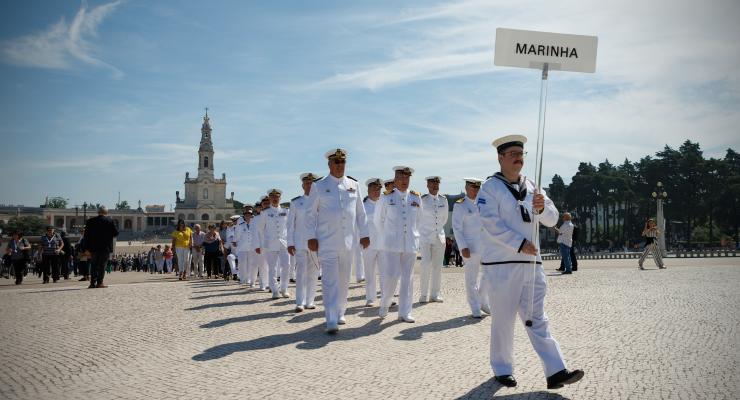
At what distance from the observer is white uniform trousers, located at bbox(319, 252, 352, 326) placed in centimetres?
783

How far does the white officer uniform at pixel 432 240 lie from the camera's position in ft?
36.2

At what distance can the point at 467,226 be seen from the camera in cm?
933

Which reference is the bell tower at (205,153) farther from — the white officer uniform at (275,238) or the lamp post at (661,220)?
the white officer uniform at (275,238)

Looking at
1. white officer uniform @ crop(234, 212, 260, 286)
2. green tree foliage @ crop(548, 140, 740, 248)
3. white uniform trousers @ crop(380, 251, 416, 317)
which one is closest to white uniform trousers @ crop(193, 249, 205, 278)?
white officer uniform @ crop(234, 212, 260, 286)

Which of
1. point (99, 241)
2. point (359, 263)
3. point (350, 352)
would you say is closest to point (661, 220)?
point (359, 263)

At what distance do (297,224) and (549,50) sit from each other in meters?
6.40

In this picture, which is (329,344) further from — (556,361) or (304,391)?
(556,361)

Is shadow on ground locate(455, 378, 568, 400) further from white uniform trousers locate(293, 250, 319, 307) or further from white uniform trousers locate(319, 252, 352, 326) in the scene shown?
white uniform trousers locate(293, 250, 319, 307)

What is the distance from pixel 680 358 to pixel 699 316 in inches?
135

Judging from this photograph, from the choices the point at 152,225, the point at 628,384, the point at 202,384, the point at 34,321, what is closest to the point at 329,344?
the point at 202,384

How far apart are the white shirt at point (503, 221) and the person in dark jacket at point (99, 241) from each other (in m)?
12.8

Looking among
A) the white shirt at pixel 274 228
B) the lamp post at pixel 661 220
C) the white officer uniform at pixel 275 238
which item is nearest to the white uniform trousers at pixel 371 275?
the white officer uniform at pixel 275 238

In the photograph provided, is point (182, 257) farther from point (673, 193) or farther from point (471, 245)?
point (673, 193)

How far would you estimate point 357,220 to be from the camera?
864 centimetres
